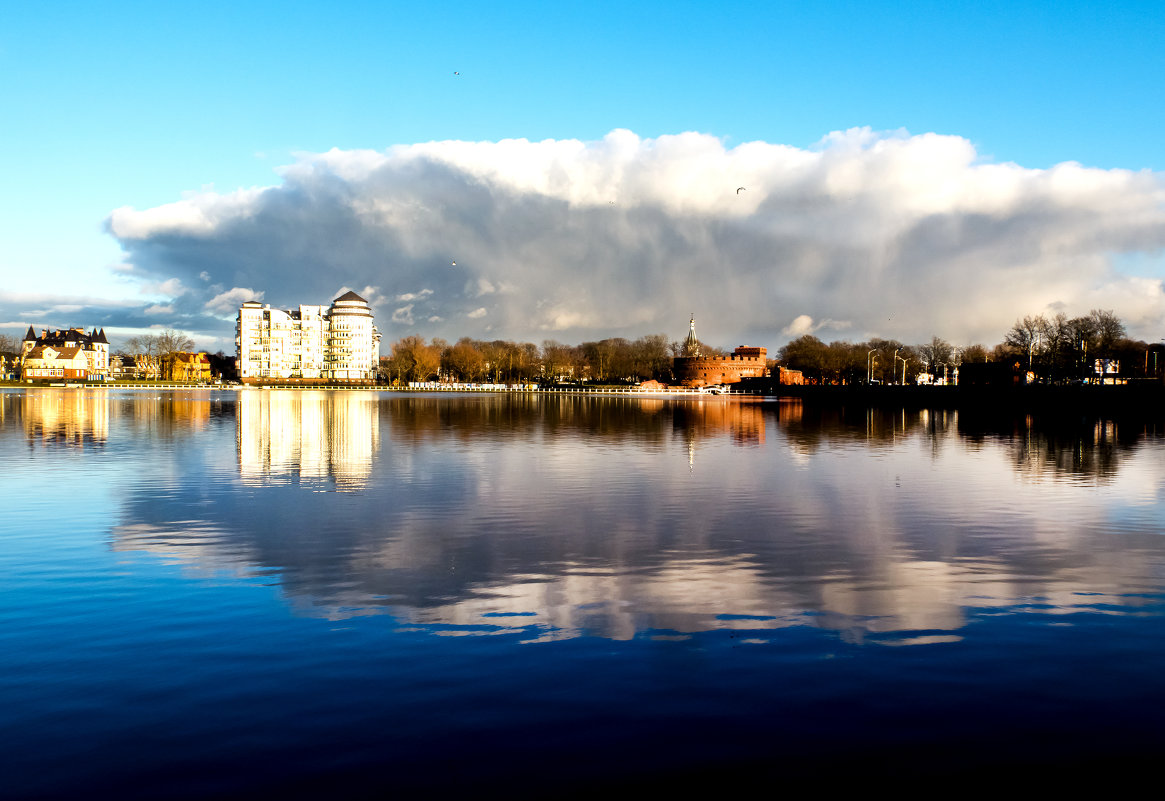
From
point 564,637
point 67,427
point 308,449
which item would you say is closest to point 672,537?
point 564,637

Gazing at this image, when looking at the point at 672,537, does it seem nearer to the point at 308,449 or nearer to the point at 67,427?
the point at 308,449

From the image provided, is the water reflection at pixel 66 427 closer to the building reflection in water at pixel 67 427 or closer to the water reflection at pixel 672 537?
the building reflection in water at pixel 67 427

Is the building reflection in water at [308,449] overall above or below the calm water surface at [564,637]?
above

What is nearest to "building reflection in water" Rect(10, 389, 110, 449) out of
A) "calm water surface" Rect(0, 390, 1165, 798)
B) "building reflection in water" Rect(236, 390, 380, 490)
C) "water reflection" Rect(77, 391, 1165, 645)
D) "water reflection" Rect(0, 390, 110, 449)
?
"water reflection" Rect(0, 390, 110, 449)

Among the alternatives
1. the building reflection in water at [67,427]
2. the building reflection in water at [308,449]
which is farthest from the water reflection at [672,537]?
the building reflection in water at [67,427]

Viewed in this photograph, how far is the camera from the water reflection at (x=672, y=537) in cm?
1144

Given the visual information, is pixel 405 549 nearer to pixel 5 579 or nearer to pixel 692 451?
pixel 5 579

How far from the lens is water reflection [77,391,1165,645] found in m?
11.4

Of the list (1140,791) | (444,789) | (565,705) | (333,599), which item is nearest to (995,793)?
(1140,791)

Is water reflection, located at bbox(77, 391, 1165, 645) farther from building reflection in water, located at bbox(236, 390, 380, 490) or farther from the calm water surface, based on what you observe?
building reflection in water, located at bbox(236, 390, 380, 490)

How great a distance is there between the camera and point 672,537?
16.7 m

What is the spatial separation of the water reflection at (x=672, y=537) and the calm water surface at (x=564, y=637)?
0.11 m

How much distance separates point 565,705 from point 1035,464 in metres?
30.3

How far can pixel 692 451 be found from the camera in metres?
37.1
